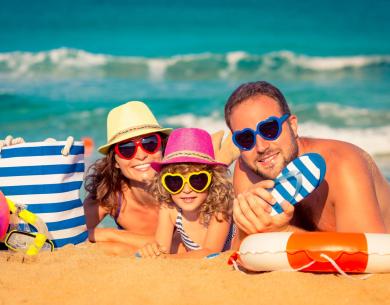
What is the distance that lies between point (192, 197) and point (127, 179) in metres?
1.26

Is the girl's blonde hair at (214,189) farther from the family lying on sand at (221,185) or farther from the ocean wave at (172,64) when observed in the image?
the ocean wave at (172,64)

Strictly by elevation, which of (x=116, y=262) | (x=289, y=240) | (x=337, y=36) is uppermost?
(x=337, y=36)

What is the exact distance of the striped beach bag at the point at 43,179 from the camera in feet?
17.2

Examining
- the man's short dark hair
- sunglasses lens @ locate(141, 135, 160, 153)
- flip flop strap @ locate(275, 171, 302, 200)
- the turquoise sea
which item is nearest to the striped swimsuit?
sunglasses lens @ locate(141, 135, 160, 153)

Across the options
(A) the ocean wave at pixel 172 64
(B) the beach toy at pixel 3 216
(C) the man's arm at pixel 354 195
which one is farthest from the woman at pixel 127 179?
(A) the ocean wave at pixel 172 64

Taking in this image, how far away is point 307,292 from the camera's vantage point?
355 cm

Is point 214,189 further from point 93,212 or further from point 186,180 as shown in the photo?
point 93,212

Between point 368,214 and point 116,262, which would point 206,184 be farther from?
point 368,214

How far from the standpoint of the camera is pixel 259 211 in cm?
410

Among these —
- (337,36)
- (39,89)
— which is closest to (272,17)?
(337,36)

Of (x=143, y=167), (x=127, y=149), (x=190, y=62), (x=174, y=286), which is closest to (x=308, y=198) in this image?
(x=174, y=286)

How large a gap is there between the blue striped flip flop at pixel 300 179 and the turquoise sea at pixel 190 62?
6029mm

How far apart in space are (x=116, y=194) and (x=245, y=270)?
2.36 m

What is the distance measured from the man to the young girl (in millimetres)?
437
